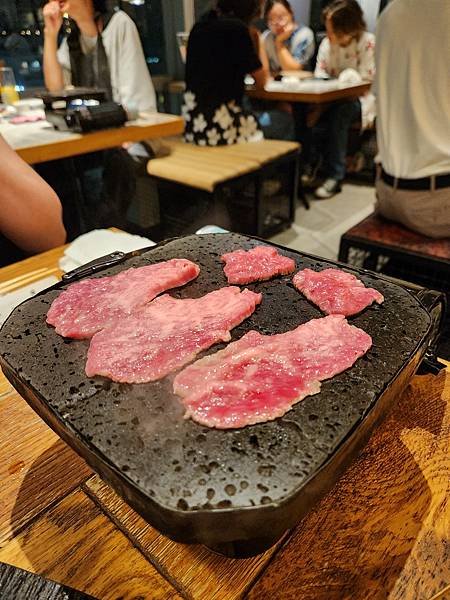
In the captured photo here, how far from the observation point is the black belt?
1.98 m

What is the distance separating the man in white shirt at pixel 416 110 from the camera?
1855 mm

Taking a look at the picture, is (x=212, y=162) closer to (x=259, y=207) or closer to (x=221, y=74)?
(x=259, y=207)

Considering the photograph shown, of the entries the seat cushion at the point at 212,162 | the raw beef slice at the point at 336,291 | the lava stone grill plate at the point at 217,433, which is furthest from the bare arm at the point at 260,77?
the lava stone grill plate at the point at 217,433

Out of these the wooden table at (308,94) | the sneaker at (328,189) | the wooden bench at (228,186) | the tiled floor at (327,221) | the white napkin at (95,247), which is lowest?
the tiled floor at (327,221)

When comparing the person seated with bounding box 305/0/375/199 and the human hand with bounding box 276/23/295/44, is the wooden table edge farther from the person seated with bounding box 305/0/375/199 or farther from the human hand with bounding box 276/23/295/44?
the human hand with bounding box 276/23/295/44

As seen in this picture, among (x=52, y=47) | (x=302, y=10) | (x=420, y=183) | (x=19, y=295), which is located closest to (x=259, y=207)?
(x=420, y=183)

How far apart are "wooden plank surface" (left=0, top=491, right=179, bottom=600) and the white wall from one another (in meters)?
6.74

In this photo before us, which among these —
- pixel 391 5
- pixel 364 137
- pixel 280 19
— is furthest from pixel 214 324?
pixel 280 19

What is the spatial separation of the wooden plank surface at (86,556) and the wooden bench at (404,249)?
5.55ft

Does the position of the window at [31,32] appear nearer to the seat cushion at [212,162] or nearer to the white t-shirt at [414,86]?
the seat cushion at [212,162]

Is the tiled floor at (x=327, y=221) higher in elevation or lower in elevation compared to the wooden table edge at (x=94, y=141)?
lower

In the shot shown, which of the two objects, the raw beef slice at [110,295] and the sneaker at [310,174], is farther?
the sneaker at [310,174]

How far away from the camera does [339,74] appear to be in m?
5.04

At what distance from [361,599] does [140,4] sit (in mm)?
4205
